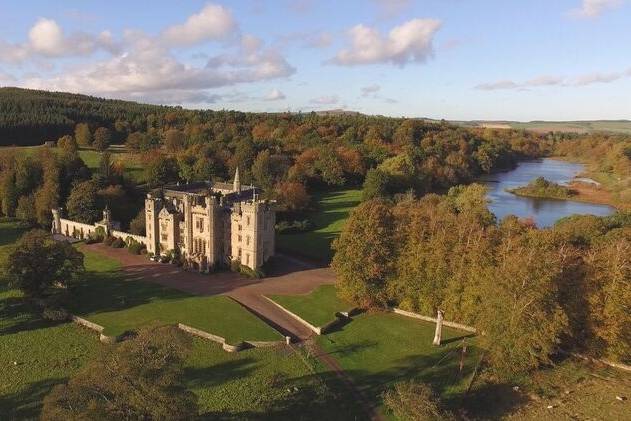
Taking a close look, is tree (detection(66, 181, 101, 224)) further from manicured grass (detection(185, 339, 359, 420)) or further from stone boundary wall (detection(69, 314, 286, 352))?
manicured grass (detection(185, 339, 359, 420))

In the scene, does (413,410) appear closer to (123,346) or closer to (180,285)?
(123,346)

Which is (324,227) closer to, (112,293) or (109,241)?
(109,241)

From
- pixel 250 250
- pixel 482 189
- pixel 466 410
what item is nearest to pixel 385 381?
pixel 466 410

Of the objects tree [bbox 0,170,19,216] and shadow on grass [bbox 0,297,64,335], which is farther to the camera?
tree [bbox 0,170,19,216]

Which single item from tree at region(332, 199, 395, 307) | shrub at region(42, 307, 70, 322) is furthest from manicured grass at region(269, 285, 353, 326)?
shrub at region(42, 307, 70, 322)

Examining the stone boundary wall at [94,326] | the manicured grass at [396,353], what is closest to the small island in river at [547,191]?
the manicured grass at [396,353]

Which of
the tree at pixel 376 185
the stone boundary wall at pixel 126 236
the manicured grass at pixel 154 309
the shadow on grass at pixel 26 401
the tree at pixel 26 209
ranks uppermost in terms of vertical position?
the tree at pixel 376 185

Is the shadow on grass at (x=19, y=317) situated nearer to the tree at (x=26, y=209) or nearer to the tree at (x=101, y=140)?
the tree at (x=26, y=209)
